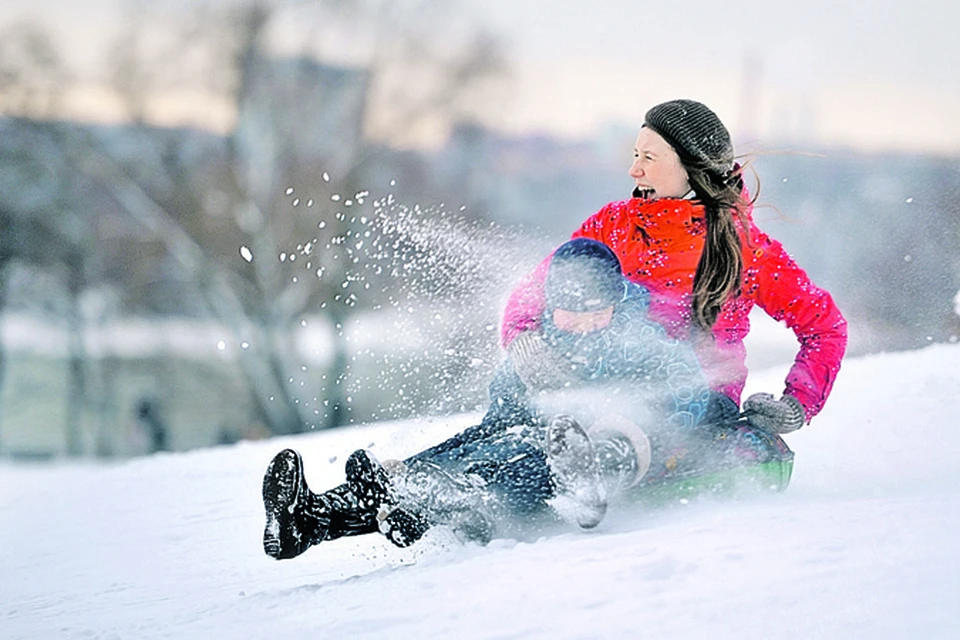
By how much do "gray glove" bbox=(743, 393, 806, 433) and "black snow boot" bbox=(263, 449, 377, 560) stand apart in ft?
1.69

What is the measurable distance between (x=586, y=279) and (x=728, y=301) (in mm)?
205

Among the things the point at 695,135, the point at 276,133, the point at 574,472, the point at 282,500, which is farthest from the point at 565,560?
the point at 276,133

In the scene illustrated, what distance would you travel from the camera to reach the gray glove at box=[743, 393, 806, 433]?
126cm

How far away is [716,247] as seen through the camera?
128 centimetres

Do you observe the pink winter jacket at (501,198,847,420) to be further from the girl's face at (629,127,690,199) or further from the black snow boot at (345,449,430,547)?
the black snow boot at (345,449,430,547)

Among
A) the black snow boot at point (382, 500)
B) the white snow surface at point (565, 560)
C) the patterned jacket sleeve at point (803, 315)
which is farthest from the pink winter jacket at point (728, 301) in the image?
the black snow boot at point (382, 500)

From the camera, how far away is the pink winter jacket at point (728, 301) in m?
1.29

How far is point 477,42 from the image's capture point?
7.55 ft

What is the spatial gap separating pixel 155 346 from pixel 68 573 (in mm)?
1712

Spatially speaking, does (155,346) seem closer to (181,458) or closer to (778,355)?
(181,458)

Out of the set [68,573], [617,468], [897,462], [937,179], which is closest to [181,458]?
[68,573]

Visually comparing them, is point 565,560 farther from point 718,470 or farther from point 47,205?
point 47,205

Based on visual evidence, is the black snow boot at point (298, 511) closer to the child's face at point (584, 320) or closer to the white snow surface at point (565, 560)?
the white snow surface at point (565, 560)

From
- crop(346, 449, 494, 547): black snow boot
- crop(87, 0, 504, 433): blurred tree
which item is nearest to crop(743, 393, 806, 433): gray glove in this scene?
crop(346, 449, 494, 547): black snow boot
